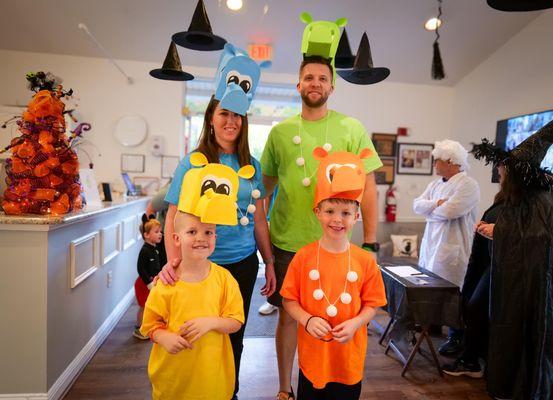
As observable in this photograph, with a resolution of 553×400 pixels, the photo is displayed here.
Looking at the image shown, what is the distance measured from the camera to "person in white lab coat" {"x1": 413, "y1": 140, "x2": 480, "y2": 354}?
265cm

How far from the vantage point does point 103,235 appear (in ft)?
8.02

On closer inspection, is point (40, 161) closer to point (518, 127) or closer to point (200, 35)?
point (200, 35)

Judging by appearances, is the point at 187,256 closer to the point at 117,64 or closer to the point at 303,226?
the point at 303,226

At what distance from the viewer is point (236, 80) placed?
1425 millimetres

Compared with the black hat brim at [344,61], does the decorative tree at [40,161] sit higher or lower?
lower

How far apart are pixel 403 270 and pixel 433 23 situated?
9.30 ft

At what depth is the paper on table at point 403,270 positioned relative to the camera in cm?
250

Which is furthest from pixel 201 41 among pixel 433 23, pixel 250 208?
pixel 433 23

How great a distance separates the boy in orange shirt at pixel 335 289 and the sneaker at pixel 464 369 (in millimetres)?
1377

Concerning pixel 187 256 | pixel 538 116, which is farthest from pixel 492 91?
pixel 187 256

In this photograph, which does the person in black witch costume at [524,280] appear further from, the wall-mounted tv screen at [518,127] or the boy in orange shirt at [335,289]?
the wall-mounted tv screen at [518,127]

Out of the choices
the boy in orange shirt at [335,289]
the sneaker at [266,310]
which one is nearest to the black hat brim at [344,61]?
the boy in orange shirt at [335,289]

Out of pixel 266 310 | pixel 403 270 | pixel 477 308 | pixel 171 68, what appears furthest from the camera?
pixel 266 310

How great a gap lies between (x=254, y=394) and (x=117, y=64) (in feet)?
13.3
